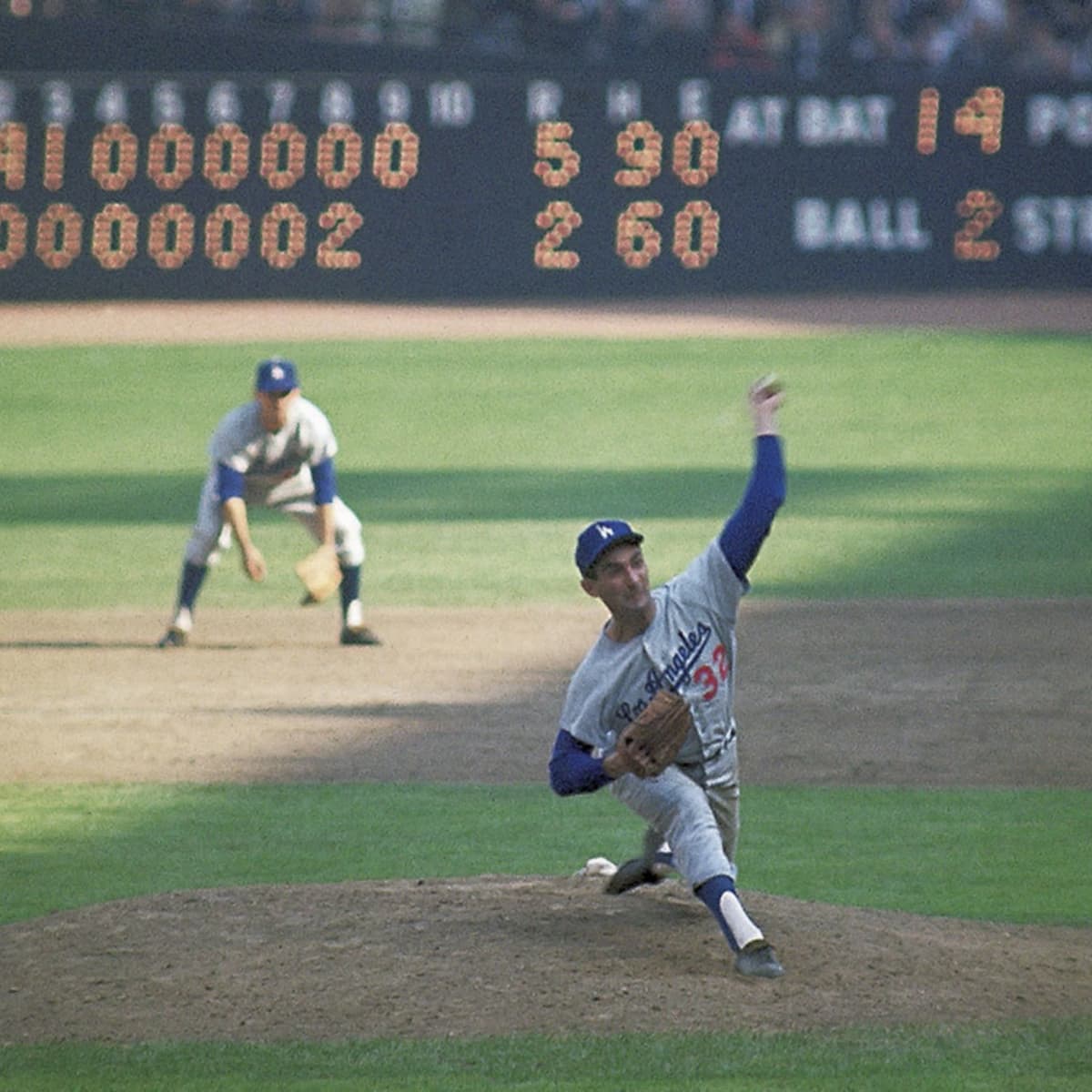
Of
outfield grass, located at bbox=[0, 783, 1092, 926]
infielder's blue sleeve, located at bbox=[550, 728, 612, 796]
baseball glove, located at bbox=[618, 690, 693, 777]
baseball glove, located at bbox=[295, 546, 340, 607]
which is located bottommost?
outfield grass, located at bbox=[0, 783, 1092, 926]

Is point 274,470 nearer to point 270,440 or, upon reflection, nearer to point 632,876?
point 270,440

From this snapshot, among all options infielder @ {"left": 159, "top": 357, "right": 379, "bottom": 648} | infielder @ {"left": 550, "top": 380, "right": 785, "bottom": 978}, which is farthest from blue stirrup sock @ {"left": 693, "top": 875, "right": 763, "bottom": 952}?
infielder @ {"left": 159, "top": 357, "right": 379, "bottom": 648}

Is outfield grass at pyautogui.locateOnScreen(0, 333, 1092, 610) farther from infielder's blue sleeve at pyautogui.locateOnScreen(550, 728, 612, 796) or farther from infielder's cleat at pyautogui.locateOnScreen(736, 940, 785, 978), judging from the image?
infielder's cleat at pyautogui.locateOnScreen(736, 940, 785, 978)

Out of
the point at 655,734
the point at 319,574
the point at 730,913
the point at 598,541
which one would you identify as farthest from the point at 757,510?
the point at 319,574

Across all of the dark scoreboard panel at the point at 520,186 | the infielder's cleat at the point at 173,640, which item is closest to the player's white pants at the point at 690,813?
the infielder's cleat at the point at 173,640

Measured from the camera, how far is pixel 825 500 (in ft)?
57.8

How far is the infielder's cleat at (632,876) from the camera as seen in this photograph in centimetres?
655

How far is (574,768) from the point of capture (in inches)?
237

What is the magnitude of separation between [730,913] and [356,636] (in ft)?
22.2

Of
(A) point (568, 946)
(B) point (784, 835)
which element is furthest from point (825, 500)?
(A) point (568, 946)

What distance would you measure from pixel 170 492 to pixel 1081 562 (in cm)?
768

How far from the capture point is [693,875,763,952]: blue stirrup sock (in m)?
5.93

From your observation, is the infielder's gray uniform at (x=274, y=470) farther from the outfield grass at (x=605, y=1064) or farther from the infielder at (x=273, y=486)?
the outfield grass at (x=605, y=1064)

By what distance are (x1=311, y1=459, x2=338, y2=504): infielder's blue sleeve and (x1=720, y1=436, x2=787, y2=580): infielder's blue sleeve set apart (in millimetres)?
6134
